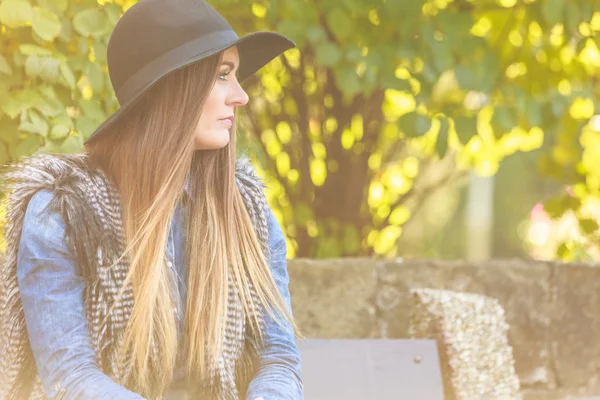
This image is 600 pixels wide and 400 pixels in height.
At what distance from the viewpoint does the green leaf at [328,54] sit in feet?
10.9

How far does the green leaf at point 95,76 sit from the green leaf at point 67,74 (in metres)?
0.10

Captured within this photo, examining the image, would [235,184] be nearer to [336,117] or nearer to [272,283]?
[272,283]

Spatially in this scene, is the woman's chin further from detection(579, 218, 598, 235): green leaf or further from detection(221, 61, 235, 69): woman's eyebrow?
detection(579, 218, 598, 235): green leaf

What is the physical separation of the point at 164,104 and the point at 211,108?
0.12 metres

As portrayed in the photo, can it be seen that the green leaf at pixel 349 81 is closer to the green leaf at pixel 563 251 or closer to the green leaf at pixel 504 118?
the green leaf at pixel 504 118

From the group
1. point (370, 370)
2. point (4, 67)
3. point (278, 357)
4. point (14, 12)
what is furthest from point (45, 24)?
point (370, 370)

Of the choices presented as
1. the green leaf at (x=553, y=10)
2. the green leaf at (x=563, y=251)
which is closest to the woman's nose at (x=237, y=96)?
the green leaf at (x=553, y=10)

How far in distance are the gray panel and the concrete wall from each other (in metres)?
0.31

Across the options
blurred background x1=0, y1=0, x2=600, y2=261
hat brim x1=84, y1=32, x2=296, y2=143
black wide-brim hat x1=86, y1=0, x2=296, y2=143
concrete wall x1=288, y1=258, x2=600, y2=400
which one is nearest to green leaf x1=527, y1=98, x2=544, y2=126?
blurred background x1=0, y1=0, x2=600, y2=261

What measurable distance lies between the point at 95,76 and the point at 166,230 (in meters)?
1.18

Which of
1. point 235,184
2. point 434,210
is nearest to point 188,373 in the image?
point 235,184

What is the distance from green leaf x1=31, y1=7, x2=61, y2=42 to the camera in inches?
112

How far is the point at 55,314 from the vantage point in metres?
1.98

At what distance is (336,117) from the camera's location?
168 inches
